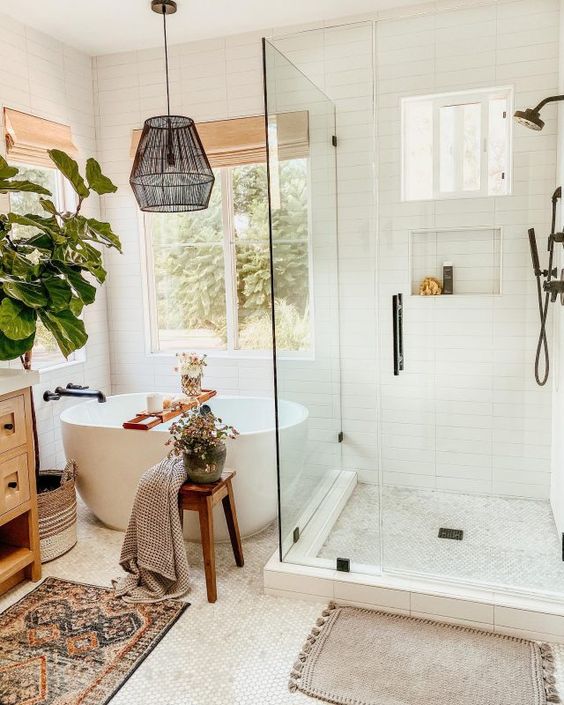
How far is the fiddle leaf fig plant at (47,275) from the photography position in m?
2.31

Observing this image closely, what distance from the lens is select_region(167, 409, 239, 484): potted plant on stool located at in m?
2.85

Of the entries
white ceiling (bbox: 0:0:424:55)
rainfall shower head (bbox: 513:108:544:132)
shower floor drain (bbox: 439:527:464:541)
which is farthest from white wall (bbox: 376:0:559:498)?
white ceiling (bbox: 0:0:424:55)

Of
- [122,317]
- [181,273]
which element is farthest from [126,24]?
[122,317]

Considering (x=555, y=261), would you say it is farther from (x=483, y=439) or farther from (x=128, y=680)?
(x=128, y=680)

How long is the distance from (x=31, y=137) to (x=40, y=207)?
414mm

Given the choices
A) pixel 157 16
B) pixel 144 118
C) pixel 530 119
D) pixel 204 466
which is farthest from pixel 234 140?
pixel 204 466

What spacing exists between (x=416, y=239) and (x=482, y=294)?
0.40m

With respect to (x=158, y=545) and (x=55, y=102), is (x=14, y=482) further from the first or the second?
(x=55, y=102)

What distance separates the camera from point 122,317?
4.64 m

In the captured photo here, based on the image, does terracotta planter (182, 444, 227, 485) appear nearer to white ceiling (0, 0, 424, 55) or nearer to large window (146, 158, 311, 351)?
large window (146, 158, 311, 351)

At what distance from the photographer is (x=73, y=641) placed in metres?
2.52

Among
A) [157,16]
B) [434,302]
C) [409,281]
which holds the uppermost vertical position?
[157,16]

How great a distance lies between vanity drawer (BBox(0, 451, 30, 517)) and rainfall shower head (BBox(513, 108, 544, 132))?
2619 mm

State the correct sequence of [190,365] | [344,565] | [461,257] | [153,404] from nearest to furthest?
1. [344,565]
2. [461,257]
3. [153,404]
4. [190,365]
